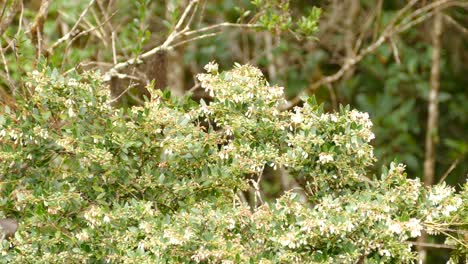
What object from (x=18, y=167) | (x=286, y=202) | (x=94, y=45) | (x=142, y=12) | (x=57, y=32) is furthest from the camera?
(x=57, y=32)

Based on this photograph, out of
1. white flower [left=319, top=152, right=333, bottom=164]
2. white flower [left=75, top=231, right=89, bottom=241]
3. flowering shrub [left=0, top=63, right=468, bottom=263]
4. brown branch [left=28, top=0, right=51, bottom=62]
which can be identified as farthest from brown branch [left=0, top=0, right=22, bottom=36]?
white flower [left=319, top=152, right=333, bottom=164]

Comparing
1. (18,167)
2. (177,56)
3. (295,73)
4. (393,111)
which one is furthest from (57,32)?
(18,167)

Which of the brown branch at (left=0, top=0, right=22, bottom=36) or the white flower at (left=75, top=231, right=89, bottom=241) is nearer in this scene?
the white flower at (left=75, top=231, right=89, bottom=241)

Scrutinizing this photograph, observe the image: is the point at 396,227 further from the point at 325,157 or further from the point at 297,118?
the point at 297,118

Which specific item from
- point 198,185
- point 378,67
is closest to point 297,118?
point 198,185

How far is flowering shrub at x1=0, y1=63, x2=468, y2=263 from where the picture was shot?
9.43 feet

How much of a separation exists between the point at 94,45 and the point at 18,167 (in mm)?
2534

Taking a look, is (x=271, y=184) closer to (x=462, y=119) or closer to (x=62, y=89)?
(x=462, y=119)

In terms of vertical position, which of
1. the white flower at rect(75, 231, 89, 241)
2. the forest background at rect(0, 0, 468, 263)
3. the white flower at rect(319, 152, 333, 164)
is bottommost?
the white flower at rect(75, 231, 89, 241)

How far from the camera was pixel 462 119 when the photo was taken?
7.91 metres

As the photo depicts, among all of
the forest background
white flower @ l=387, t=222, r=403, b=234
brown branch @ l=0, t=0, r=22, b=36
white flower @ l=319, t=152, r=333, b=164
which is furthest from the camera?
the forest background

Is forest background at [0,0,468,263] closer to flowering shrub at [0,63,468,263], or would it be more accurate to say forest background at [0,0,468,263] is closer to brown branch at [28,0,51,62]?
brown branch at [28,0,51,62]

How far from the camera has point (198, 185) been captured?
3.09 meters

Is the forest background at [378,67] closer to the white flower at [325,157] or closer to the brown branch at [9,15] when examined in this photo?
the brown branch at [9,15]
